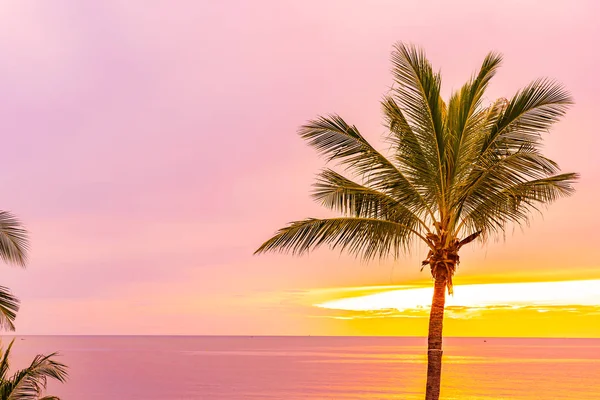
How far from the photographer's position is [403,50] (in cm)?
1492

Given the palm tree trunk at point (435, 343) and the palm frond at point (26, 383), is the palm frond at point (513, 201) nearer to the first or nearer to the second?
the palm tree trunk at point (435, 343)

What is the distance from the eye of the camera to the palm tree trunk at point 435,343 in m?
14.6

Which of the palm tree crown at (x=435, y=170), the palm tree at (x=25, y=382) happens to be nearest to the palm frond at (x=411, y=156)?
the palm tree crown at (x=435, y=170)

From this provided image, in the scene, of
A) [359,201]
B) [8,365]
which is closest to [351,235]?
[359,201]

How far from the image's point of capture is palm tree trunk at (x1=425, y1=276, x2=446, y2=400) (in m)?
14.6

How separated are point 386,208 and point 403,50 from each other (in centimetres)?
347

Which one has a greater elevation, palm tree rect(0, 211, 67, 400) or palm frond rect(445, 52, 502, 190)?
palm frond rect(445, 52, 502, 190)

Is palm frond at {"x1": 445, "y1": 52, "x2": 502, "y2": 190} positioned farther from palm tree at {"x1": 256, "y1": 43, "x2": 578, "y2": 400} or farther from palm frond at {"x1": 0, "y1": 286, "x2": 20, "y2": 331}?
palm frond at {"x1": 0, "y1": 286, "x2": 20, "y2": 331}

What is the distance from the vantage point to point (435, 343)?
48.2ft

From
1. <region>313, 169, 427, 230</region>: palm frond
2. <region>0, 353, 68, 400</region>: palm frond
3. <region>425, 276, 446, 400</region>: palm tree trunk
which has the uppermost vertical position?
<region>313, 169, 427, 230</region>: palm frond

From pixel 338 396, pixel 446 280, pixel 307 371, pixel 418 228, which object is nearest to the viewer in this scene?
→ pixel 446 280

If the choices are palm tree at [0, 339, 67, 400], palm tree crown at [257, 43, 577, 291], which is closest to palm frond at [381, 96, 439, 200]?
palm tree crown at [257, 43, 577, 291]

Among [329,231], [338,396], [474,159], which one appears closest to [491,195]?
[474,159]

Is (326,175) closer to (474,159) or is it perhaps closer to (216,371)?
(474,159)
